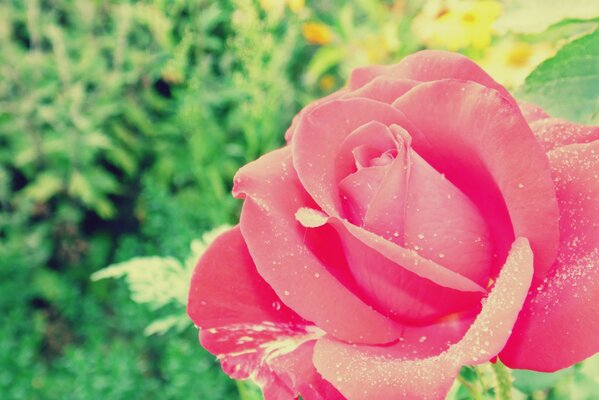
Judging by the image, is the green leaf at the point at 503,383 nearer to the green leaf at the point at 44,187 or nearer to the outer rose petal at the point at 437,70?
the outer rose petal at the point at 437,70

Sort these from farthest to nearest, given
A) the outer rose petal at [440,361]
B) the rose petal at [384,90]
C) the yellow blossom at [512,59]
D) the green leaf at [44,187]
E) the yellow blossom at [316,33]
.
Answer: the yellow blossom at [316,33], the green leaf at [44,187], the yellow blossom at [512,59], the rose petal at [384,90], the outer rose petal at [440,361]

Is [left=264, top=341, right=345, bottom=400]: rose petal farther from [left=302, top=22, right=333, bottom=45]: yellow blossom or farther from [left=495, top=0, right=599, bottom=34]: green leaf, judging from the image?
[left=302, top=22, right=333, bottom=45]: yellow blossom

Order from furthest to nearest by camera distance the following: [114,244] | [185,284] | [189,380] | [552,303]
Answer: [114,244], [189,380], [185,284], [552,303]

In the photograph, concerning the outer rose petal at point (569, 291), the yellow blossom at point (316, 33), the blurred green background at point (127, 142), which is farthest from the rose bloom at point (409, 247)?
the yellow blossom at point (316, 33)

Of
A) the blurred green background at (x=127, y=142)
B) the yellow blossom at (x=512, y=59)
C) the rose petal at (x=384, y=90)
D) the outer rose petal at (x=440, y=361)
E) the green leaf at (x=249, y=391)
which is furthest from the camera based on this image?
the blurred green background at (x=127, y=142)

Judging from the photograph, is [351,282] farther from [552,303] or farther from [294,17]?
[294,17]

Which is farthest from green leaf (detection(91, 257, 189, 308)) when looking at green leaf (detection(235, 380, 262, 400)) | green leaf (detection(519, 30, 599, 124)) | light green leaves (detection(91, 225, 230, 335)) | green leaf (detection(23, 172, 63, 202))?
green leaf (detection(23, 172, 63, 202))

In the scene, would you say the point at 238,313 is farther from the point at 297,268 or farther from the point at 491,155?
the point at 491,155

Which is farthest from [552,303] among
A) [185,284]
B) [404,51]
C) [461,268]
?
[404,51]
